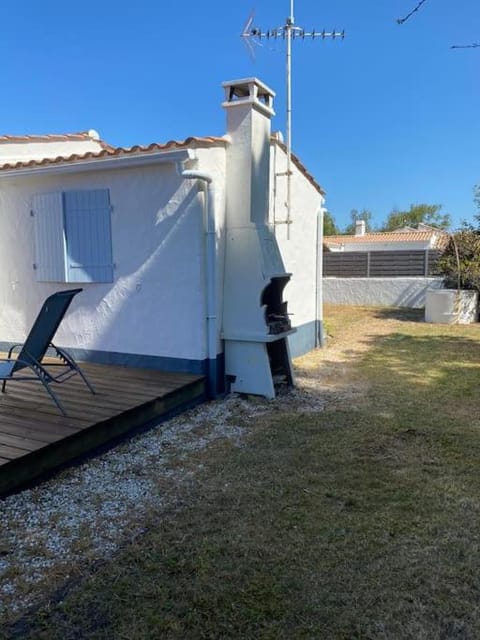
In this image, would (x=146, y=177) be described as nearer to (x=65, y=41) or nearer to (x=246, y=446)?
(x=246, y=446)

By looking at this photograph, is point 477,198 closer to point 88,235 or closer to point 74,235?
point 88,235

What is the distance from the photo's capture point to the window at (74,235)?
618 cm

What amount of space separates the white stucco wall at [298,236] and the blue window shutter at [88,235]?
8.37 feet

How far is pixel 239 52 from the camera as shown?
6.39 m

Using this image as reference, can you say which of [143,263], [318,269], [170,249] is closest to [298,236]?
[318,269]

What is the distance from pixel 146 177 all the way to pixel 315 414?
366cm

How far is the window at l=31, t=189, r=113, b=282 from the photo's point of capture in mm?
6176

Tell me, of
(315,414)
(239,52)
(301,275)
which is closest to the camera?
(315,414)

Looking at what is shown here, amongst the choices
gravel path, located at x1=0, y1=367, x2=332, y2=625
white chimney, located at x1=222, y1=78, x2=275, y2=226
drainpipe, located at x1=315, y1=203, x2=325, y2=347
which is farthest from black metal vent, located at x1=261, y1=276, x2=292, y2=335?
drainpipe, located at x1=315, y1=203, x2=325, y2=347

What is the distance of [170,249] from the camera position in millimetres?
5738

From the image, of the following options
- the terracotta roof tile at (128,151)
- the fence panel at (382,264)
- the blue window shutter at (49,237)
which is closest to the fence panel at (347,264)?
the fence panel at (382,264)

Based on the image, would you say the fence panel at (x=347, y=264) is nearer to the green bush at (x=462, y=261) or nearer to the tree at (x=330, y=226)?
the green bush at (x=462, y=261)

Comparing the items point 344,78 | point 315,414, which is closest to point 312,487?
point 315,414

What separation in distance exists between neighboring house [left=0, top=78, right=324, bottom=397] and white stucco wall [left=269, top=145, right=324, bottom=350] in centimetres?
76
